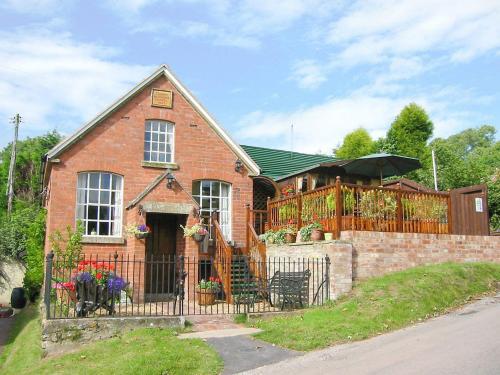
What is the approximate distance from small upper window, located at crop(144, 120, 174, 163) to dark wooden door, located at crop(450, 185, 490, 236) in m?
9.14

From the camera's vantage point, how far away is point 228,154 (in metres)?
17.8

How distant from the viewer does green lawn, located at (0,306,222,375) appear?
8.02 m

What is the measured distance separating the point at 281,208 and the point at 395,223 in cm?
375

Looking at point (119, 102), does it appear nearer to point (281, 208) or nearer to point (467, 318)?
point (281, 208)

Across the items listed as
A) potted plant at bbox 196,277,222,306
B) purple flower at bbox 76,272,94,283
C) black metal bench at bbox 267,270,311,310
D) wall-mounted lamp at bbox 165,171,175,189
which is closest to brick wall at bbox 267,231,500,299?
black metal bench at bbox 267,270,311,310

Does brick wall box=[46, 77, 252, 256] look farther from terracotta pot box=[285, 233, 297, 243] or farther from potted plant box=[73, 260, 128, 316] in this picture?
potted plant box=[73, 260, 128, 316]

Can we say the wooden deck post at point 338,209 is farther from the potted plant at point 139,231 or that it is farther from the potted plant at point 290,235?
the potted plant at point 139,231

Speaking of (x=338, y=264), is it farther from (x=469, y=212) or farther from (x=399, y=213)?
(x=469, y=212)

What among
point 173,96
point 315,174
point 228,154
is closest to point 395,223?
point 315,174

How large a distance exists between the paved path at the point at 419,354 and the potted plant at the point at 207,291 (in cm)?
518

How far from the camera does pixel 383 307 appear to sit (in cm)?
1093

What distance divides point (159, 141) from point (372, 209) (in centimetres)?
761

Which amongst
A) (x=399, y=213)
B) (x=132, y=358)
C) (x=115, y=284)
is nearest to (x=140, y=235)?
(x=115, y=284)

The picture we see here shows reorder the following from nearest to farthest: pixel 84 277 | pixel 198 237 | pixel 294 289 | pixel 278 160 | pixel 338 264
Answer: pixel 84 277 < pixel 338 264 < pixel 294 289 < pixel 198 237 < pixel 278 160
